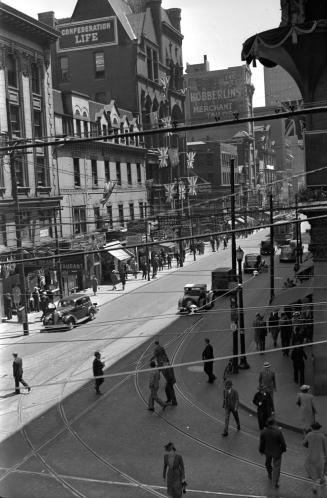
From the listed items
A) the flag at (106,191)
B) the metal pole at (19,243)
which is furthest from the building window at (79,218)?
the metal pole at (19,243)

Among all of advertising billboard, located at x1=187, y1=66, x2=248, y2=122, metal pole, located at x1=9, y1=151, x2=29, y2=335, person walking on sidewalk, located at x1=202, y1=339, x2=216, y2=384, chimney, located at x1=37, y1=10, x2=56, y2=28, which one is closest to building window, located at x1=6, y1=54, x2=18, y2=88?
chimney, located at x1=37, y1=10, x2=56, y2=28

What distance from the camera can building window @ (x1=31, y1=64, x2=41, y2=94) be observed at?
101 feet

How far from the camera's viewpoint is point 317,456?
9891 mm

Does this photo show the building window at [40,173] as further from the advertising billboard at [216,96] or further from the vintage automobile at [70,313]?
the advertising billboard at [216,96]

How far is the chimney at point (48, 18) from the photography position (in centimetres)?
2824

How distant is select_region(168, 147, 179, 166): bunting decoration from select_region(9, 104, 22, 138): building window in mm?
13190

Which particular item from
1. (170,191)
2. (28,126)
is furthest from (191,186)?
(28,126)

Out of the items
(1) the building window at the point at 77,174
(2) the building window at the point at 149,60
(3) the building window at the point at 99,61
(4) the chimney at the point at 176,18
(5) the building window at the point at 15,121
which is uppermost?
(2) the building window at the point at 149,60

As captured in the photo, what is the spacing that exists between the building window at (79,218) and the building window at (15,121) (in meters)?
4.74

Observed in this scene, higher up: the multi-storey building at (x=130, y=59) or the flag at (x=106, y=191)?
the multi-storey building at (x=130, y=59)

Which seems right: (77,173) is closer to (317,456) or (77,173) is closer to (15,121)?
(15,121)

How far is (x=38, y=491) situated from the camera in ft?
34.2

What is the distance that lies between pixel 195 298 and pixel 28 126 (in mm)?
12459

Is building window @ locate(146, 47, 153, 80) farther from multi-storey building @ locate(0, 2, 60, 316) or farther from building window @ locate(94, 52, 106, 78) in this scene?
Result: multi-storey building @ locate(0, 2, 60, 316)
